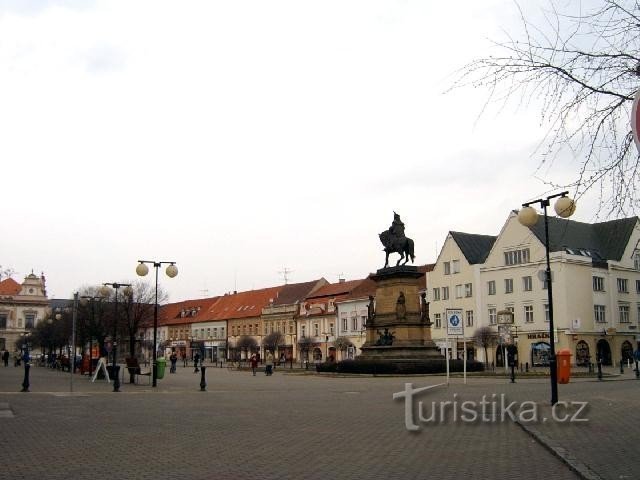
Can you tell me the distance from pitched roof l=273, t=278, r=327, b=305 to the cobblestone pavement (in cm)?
8544

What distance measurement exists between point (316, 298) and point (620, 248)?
41837mm

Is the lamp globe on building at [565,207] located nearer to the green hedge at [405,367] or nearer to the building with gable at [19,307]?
the green hedge at [405,367]

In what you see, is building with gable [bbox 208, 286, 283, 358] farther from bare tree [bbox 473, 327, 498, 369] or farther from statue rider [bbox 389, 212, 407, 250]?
statue rider [bbox 389, 212, 407, 250]

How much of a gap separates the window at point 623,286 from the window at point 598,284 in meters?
3.00

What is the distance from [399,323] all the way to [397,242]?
556cm

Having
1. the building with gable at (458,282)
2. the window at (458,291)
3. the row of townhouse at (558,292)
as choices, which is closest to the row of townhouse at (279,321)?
the building with gable at (458,282)

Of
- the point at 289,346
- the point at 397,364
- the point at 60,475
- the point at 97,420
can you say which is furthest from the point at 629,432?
the point at 289,346

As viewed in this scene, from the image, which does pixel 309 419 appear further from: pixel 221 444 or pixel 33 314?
pixel 33 314

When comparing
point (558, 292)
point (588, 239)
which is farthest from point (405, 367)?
point (588, 239)

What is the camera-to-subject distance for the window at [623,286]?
240ft

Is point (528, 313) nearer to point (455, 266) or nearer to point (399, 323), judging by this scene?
point (455, 266)

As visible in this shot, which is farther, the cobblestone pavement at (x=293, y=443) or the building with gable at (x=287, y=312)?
the building with gable at (x=287, y=312)

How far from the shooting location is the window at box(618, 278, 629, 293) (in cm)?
7312

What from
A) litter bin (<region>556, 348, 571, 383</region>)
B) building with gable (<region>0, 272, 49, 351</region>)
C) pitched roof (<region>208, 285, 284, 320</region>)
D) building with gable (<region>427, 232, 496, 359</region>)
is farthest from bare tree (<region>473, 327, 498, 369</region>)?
building with gable (<region>0, 272, 49, 351</region>)
